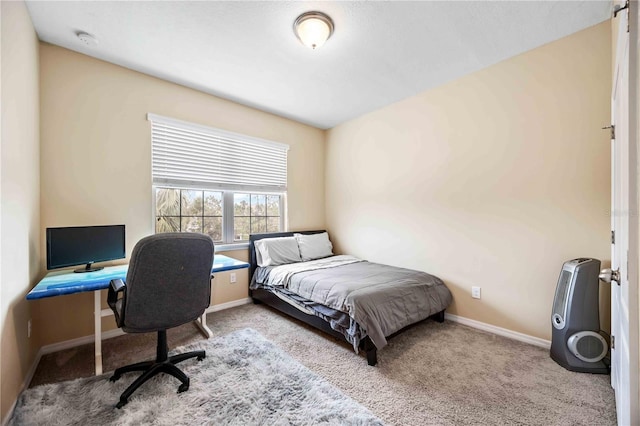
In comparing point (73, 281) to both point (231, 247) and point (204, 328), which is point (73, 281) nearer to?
point (204, 328)

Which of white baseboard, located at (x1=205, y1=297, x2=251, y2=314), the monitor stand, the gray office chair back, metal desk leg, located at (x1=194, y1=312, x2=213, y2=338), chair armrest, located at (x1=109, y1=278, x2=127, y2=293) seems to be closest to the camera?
the gray office chair back

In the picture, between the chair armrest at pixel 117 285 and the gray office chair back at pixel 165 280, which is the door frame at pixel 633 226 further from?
the chair armrest at pixel 117 285

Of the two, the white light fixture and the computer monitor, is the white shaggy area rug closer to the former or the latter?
the computer monitor

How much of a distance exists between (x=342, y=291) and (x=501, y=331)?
167 cm

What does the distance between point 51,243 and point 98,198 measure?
1.96ft

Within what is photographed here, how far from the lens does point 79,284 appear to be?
1.97m

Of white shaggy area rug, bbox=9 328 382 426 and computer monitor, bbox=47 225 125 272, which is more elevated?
computer monitor, bbox=47 225 125 272

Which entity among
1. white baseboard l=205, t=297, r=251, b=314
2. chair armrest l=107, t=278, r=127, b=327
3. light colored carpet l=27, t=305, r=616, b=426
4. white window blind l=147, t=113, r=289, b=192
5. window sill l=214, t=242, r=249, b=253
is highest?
white window blind l=147, t=113, r=289, b=192

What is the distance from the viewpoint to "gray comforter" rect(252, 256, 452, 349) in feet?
7.34

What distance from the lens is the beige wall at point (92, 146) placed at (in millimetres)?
2400

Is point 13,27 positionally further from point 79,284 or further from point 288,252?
point 288,252

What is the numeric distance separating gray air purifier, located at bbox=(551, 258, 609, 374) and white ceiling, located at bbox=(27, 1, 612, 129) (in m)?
1.92

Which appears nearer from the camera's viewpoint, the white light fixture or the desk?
the desk

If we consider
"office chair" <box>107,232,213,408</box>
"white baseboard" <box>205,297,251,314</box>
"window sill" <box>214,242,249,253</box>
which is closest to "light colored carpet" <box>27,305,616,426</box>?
"white baseboard" <box>205,297,251,314</box>
